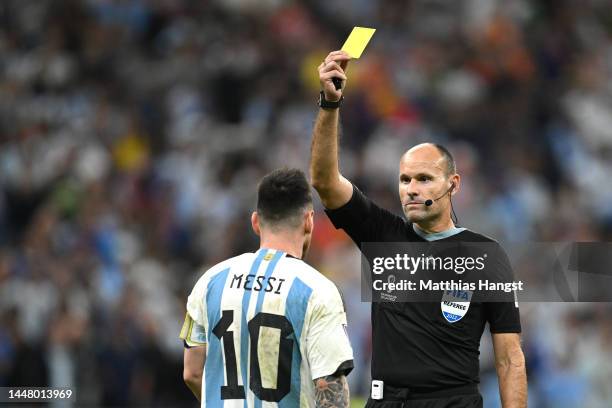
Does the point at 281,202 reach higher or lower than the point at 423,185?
lower

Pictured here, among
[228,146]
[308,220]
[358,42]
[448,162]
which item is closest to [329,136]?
[358,42]

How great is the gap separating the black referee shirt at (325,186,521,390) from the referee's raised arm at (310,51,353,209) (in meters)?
0.14

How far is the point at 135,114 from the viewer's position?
14.0m

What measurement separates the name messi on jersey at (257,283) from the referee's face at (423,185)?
106 cm

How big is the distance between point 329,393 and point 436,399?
34.9 inches

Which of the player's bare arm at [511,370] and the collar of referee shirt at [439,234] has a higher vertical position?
the collar of referee shirt at [439,234]

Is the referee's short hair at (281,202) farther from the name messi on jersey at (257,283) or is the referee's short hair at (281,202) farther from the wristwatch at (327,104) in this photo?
the wristwatch at (327,104)

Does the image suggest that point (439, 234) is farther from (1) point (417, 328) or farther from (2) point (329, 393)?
(2) point (329, 393)

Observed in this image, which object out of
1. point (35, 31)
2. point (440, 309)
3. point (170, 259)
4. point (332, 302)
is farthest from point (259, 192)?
point (35, 31)

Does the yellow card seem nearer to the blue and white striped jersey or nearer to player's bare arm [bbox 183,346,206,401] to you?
the blue and white striped jersey

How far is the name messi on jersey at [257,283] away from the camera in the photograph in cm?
456

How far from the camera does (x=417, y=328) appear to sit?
523 centimetres

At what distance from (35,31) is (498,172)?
653 centimetres

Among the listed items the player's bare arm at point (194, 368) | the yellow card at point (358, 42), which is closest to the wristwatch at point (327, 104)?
the yellow card at point (358, 42)
